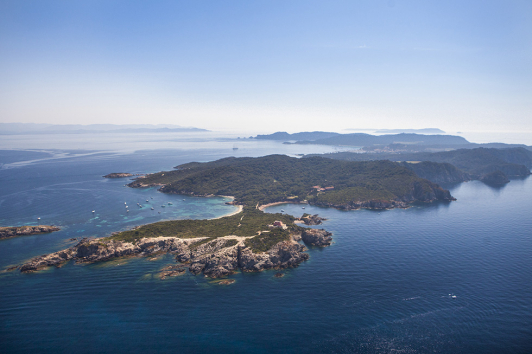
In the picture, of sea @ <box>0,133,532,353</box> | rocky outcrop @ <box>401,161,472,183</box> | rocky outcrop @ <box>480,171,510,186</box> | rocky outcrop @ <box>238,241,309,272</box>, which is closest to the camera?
sea @ <box>0,133,532,353</box>

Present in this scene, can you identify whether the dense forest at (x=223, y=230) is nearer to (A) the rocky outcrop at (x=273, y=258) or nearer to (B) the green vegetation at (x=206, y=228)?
(B) the green vegetation at (x=206, y=228)

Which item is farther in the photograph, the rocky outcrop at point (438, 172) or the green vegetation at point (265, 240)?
the rocky outcrop at point (438, 172)

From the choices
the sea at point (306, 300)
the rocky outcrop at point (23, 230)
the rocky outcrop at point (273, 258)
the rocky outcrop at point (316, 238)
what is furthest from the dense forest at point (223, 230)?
the rocky outcrop at point (23, 230)

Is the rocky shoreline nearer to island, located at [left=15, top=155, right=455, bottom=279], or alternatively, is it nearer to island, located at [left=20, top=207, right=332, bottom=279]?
island, located at [left=20, top=207, right=332, bottom=279]

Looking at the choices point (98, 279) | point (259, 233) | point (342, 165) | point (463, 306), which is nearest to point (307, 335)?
point (463, 306)

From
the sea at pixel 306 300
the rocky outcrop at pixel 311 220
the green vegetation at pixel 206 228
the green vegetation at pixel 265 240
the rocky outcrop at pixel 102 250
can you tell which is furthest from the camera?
the rocky outcrop at pixel 311 220

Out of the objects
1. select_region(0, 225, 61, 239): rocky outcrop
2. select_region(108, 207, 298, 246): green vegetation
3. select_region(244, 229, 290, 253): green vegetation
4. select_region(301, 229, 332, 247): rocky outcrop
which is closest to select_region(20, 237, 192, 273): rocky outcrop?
select_region(108, 207, 298, 246): green vegetation

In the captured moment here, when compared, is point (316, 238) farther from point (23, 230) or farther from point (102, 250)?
point (23, 230)
